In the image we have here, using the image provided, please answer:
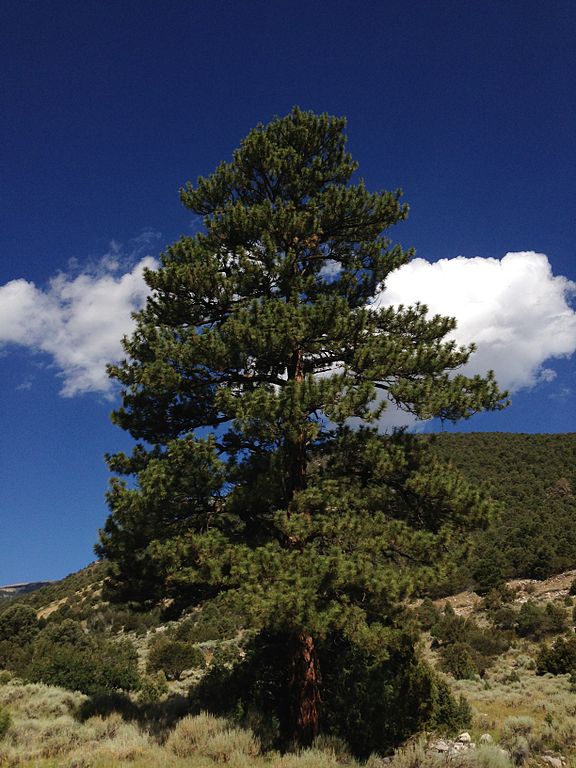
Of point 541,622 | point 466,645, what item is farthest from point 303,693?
point 541,622

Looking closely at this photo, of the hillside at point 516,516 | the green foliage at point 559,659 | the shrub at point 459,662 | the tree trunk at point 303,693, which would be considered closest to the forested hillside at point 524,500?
the hillside at point 516,516

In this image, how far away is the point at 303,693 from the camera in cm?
1009

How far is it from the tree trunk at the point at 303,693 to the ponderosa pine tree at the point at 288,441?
3cm

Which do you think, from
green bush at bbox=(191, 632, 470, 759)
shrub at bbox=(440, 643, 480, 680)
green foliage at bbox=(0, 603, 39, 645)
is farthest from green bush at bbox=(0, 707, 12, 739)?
green foliage at bbox=(0, 603, 39, 645)

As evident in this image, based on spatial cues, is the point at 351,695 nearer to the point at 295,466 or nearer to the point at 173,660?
the point at 295,466

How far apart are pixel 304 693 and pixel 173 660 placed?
1950cm

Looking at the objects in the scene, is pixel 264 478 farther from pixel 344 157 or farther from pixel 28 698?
pixel 28 698

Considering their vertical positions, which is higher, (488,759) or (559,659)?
(488,759)

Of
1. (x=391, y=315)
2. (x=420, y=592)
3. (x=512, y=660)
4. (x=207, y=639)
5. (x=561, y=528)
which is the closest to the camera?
(x=420, y=592)

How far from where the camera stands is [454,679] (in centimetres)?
2500

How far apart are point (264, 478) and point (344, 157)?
941cm

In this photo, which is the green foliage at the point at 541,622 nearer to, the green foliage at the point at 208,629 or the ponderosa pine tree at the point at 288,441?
the green foliage at the point at 208,629

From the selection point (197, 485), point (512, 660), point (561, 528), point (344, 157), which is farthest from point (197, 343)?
point (561, 528)

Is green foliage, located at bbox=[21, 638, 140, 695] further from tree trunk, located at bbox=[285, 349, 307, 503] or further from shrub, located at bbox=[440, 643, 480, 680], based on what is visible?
shrub, located at bbox=[440, 643, 480, 680]
